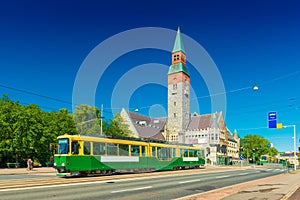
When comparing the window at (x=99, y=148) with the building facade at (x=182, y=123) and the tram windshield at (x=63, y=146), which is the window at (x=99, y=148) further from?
the building facade at (x=182, y=123)

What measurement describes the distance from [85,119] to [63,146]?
37271mm

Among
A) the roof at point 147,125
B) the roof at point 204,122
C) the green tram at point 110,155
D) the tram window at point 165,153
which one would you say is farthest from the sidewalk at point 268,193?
the roof at point 204,122

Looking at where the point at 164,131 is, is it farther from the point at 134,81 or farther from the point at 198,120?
the point at 134,81

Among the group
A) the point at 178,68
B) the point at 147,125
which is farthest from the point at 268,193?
the point at 147,125

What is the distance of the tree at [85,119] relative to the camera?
55169 mm

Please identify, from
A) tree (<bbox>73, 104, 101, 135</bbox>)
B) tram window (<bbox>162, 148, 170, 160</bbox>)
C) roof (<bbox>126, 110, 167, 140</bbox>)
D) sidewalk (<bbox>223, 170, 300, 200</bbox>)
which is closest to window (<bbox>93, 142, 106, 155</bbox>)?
tram window (<bbox>162, 148, 170, 160</bbox>)

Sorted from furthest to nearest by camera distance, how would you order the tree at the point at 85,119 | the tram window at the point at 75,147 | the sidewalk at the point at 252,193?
the tree at the point at 85,119, the tram window at the point at 75,147, the sidewalk at the point at 252,193

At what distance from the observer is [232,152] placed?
10706 centimetres

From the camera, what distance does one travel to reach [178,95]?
92.1 meters

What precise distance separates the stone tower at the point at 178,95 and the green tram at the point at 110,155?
5655cm

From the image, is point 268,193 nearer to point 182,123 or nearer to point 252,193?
point 252,193

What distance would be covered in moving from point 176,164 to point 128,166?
961 cm

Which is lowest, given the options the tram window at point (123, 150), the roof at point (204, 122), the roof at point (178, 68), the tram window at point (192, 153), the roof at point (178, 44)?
the tram window at point (192, 153)

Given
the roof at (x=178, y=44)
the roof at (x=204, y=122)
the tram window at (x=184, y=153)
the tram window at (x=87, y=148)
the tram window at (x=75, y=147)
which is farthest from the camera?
the roof at (x=178, y=44)
